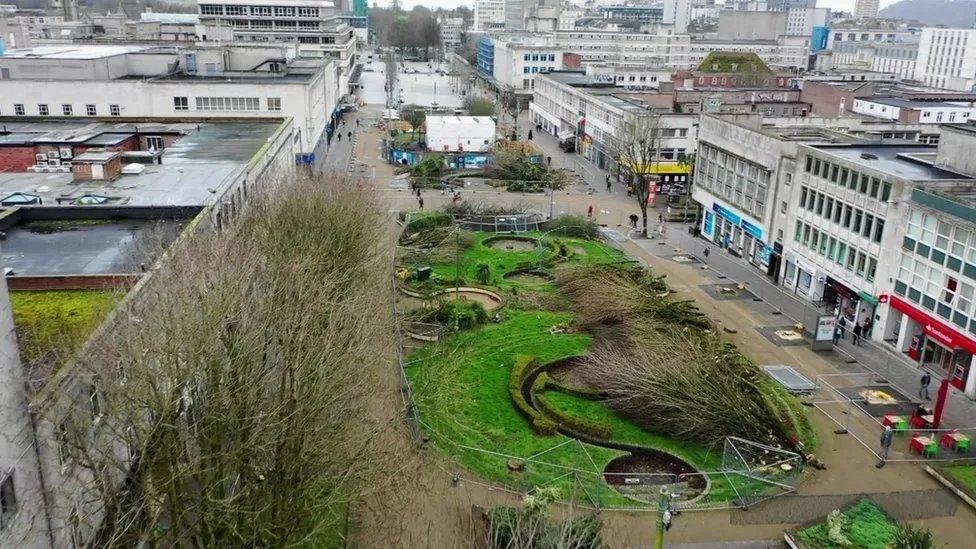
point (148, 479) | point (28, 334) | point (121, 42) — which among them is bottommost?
point (148, 479)

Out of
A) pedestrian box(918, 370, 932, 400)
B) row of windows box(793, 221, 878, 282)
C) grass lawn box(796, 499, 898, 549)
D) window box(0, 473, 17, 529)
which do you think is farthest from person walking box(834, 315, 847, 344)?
window box(0, 473, 17, 529)

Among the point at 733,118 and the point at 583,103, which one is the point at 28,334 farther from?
the point at 583,103

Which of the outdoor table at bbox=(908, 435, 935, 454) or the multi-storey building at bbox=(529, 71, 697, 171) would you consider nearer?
the outdoor table at bbox=(908, 435, 935, 454)

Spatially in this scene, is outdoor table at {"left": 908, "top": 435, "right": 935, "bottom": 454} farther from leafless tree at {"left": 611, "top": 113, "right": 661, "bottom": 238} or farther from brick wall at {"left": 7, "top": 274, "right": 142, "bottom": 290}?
leafless tree at {"left": 611, "top": 113, "right": 661, "bottom": 238}

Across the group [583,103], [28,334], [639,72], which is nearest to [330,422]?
[28,334]

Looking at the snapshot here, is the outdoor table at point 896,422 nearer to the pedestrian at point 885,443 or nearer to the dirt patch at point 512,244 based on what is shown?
the pedestrian at point 885,443

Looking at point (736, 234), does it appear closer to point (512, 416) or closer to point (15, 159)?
point (512, 416)

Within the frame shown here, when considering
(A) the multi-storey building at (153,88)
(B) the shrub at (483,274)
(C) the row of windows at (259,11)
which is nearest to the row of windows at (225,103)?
(A) the multi-storey building at (153,88)
